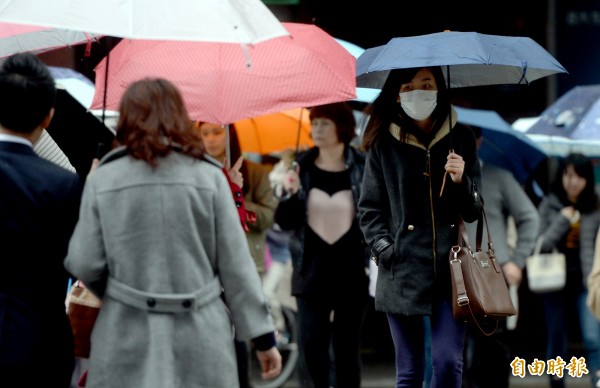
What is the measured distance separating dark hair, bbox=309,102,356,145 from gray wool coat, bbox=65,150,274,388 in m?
3.10

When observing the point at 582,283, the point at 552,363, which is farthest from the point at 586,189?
the point at 552,363

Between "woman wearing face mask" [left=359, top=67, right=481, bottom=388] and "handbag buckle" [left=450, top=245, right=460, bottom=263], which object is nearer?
"handbag buckle" [left=450, top=245, right=460, bottom=263]

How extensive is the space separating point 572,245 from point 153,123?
17.2ft

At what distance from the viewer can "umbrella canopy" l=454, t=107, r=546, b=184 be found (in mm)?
8289

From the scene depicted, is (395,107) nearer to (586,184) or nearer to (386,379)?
(586,184)

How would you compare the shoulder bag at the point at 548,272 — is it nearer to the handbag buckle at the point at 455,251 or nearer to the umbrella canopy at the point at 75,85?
the handbag buckle at the point at 455,251

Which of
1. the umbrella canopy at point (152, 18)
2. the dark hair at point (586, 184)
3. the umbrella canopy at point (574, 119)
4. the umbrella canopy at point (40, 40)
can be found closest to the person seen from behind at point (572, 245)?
the dark hair at point (586, 184)

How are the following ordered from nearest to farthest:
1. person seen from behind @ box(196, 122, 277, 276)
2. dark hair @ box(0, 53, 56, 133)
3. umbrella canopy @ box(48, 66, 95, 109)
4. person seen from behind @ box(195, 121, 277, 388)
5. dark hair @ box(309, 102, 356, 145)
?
dark hair @ box(0, 53, 56, 133)
person seen from behind @ box(195, 121, 277, 388)
umbrella canopy @ box(48, 66, 95, 109)
dark hair @ box(309, 102, 356, 145)
person seen from behind @ box(196, 122, 277, 276)

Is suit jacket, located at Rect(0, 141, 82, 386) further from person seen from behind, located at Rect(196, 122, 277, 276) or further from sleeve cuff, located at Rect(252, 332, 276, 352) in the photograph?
person seen from behind, located at Rect(196, 122, 277, 276)

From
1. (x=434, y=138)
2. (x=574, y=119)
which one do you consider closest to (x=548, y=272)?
(x=574, y=119)

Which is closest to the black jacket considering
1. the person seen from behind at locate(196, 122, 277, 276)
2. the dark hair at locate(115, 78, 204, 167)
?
the person seen from behind at locate(196, 122, 277, 276)

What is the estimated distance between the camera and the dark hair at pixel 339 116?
777 centimetres

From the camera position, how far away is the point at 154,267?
464 cm

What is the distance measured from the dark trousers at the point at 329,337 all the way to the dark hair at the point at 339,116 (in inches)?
38.9
